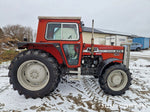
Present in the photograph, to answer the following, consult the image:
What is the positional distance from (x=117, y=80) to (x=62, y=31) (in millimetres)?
1944

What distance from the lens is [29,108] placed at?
2004mm

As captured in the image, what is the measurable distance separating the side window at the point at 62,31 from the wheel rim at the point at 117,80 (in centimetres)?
137

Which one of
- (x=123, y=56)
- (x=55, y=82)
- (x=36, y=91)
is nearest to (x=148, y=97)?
(x=123, y=56)

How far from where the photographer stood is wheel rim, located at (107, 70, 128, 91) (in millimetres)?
2533

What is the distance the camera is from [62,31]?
8.30 ft

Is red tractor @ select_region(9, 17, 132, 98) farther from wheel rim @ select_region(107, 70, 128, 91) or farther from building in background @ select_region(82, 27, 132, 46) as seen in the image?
building in background @ select_region(82, 27, 132, 46)

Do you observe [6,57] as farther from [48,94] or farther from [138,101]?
[138,101]

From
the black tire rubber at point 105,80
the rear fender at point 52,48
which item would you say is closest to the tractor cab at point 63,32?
the rear fender at point 52,48

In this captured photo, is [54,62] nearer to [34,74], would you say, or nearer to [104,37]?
[34,74]

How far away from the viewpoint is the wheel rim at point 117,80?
8.31ft

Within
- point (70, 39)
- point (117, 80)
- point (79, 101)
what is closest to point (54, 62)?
point (70, 39)

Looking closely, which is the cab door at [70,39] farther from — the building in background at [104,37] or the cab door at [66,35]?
the building in background at [104,37]

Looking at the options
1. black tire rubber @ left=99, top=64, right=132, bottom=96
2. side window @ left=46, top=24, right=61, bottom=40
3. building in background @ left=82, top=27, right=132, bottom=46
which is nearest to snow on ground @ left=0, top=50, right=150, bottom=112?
black tire rubber @ left=99, top=64, right=132, bottom=96

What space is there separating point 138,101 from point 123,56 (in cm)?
133
